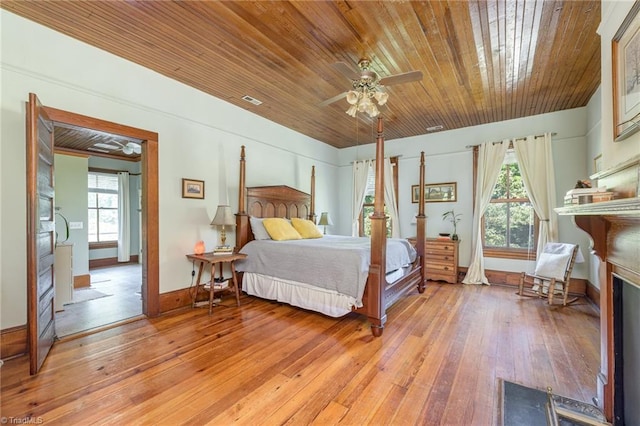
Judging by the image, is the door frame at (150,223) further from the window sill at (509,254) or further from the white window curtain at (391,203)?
the window sill at (509,254)

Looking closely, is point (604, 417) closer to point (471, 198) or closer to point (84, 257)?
point (471, 198)

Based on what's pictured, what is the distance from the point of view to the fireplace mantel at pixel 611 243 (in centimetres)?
135

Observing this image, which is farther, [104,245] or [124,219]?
[124,219]

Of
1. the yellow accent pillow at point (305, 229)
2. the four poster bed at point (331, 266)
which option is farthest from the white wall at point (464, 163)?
the yellow accent pillow at point (305, 229)

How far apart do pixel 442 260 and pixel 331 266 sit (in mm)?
2887

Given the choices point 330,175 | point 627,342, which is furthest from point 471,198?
point 627,342

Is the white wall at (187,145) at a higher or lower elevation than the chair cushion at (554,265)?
higher

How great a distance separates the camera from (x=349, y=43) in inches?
103

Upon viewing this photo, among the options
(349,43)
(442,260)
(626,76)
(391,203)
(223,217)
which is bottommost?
(442,260)

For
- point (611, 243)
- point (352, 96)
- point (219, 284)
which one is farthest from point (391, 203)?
point (611, 243)

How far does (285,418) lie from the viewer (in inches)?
64.0

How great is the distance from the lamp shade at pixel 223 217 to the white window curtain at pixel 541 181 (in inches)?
191

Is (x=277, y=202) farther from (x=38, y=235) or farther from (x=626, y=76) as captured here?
(x=626, y=76)

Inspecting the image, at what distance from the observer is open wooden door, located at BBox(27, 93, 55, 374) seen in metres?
1.98
